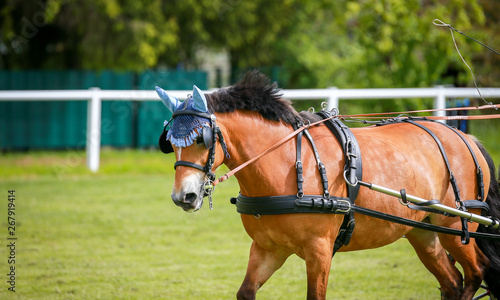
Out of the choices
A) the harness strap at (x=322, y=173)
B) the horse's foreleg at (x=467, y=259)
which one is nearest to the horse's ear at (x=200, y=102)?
the harness strap at (x=322, y=173)

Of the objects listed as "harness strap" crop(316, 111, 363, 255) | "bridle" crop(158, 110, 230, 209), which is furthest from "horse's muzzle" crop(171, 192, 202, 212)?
"harness strap" crop(316, 111, 363, 255)

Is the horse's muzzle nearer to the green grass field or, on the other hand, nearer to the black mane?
the black mane

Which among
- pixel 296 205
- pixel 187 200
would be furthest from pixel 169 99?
pixel 296 205

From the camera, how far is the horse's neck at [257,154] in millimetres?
3732

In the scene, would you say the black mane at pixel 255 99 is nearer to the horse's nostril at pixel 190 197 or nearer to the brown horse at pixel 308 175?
the brown horse at pixel 308 175

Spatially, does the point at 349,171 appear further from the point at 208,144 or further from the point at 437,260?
the point at 437,260

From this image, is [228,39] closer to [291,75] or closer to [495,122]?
[291,75]

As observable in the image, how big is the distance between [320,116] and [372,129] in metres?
0.53

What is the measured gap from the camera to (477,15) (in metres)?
13.5

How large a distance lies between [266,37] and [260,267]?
13965 millimetres

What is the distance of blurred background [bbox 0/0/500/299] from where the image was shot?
19.7 ft

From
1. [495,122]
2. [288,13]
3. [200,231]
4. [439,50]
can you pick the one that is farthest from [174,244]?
[495,122]

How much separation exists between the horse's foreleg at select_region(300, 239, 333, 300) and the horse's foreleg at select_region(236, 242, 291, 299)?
11.3 inches

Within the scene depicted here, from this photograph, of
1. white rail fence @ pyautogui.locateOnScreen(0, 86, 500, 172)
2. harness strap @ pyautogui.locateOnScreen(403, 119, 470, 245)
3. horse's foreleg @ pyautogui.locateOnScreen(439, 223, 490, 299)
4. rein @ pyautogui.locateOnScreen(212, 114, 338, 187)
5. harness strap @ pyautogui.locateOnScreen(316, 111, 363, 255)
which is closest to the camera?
rein @ pyautogui.locateOnScreen(212, 114, 338, 187)
